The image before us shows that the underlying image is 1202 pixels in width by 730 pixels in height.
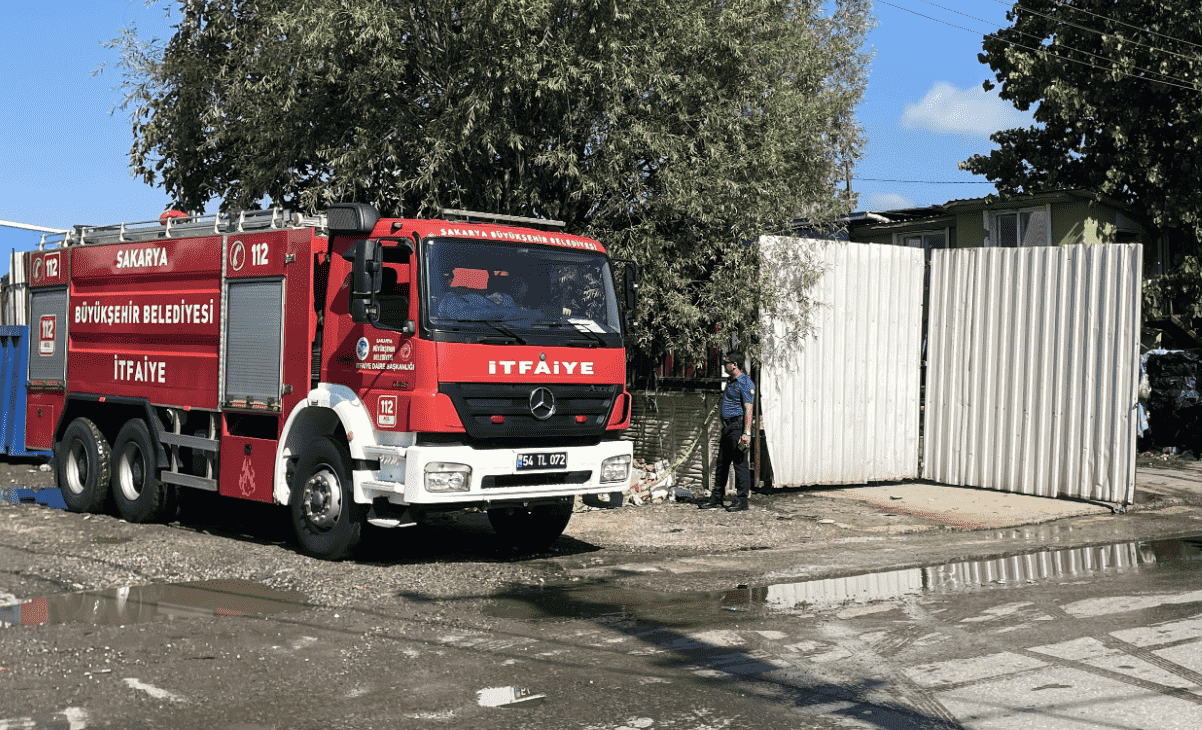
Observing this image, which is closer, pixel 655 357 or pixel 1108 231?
pixel 655 357

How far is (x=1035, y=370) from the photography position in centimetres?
1394

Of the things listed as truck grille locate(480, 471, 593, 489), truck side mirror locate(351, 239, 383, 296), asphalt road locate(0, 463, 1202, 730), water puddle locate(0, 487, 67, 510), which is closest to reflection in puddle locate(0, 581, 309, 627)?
asphalt road locate(0, 463, 1202, 730)

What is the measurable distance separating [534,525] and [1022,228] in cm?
1971

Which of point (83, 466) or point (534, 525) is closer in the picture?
point (534, 525)

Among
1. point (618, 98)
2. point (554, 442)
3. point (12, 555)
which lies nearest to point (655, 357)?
point (618, 98)

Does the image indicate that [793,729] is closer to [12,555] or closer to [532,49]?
[12,555]

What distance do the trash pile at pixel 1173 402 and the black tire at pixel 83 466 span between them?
16.7 meters

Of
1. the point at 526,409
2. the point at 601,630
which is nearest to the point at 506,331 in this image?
the point at 526,409

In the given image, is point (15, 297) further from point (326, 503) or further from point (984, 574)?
point (984, 574)

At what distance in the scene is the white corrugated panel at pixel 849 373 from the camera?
45.1 ft

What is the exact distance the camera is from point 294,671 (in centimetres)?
593

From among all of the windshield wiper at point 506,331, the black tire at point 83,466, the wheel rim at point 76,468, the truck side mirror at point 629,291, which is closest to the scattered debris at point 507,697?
the windshield wiper at point 506,331

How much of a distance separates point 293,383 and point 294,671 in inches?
164

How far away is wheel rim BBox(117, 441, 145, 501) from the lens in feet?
37.9
